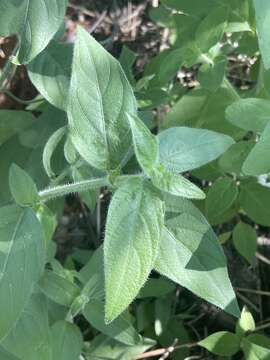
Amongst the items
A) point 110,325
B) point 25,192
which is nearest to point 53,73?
point 25,192

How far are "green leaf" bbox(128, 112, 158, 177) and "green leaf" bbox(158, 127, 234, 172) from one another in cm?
4

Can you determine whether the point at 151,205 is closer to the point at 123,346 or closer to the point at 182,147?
the point at 182,147

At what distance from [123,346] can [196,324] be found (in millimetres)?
372

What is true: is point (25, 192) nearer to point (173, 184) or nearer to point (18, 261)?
point (18, 261)

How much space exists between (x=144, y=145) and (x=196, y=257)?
0.89ft

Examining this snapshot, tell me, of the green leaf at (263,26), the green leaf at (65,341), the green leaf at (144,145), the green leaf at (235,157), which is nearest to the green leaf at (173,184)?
the green leaf at (144,145)

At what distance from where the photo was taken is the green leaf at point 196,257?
3.82ft

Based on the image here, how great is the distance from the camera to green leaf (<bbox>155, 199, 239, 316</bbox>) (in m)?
1.16

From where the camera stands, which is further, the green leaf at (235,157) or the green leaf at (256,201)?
the green leaf at (256,201)

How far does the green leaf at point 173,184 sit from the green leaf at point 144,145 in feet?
0.04

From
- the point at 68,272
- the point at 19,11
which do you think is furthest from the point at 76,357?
the point at 19,11

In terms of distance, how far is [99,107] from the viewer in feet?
3.68

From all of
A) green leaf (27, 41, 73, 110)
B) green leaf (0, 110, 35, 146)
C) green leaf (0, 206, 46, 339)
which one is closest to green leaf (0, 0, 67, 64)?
green leaf (27, 41, 73, 110)

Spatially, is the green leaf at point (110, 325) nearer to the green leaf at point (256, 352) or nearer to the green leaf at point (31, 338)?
the green leaf at point (31, 338)
